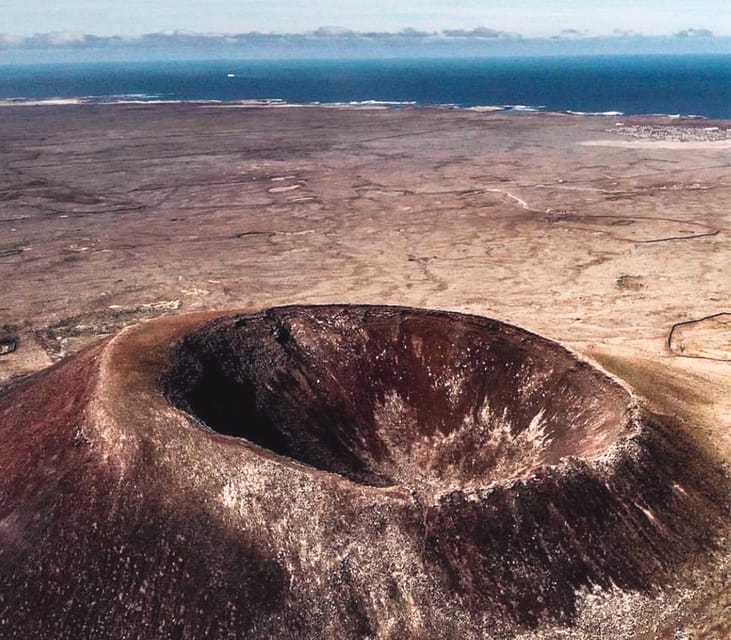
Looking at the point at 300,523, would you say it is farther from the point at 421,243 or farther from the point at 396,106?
the point at 396,106

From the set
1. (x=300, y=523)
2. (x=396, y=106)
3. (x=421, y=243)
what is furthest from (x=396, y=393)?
(x=396, y=106)

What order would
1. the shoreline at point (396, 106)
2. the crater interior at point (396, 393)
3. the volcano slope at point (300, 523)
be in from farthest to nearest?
the shoreline at point (396, 106) → the crater interior at point (396, 393) → the volcano slope at point (300, 523)

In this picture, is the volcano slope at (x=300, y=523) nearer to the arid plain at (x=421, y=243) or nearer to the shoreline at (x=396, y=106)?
the arid plain at (x=421, y=243)

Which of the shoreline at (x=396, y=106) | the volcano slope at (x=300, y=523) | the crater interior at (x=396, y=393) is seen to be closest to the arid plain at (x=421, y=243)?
the volcano slope at (x=300, y=523)

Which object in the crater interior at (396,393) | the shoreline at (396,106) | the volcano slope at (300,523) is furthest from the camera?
the shoreline at (396,106)

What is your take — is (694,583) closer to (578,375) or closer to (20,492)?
(578,375)

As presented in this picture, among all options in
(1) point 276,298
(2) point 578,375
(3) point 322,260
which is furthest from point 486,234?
(2) point 578,375

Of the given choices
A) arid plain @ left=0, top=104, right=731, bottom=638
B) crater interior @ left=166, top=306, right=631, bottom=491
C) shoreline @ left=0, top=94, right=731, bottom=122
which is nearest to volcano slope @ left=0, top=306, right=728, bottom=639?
crater interior @ left=166, top=306, right=631, bottom=491
